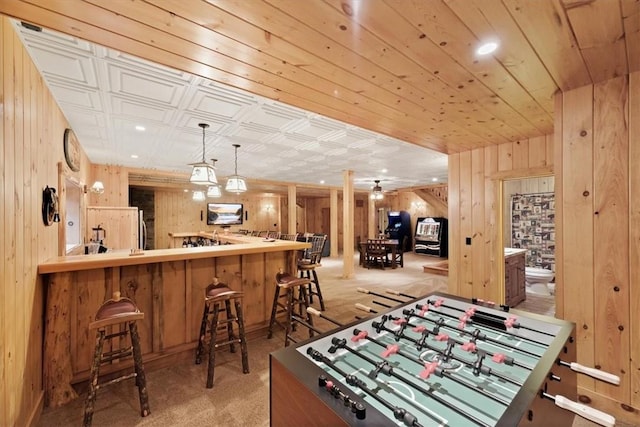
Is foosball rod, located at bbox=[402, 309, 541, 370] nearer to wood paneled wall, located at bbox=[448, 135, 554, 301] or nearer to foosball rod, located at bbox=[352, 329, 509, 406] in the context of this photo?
foosball rod, located at bbox=[352, 329, 509, 406]

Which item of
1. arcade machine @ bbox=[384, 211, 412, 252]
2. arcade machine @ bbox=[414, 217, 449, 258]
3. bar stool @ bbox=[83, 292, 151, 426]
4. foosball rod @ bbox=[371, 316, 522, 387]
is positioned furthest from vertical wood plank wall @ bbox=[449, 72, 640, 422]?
arcade machine @ bbox=[384, 211, 412, 252]

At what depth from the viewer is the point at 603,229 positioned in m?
1.92

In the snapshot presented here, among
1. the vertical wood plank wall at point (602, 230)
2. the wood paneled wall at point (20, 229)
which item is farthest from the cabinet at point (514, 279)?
the wood paneled wall at point (20, 229)

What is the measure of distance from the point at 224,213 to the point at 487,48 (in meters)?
9.66

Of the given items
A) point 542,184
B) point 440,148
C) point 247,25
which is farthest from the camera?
point 542,184

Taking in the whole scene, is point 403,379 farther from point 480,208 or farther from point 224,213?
point 224,213

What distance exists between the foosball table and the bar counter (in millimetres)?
1854

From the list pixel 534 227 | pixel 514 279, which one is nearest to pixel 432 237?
pixel 534 227

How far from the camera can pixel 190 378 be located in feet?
7.54

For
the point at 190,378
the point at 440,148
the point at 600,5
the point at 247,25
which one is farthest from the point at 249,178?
the point at 600,5

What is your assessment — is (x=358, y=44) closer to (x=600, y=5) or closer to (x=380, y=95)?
(x=380, y=95)

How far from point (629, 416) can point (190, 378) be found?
321 centimetres

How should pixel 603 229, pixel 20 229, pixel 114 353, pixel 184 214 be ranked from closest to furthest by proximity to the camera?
pixel 20 229
pixel 603 229
pixel 114 353
pixel 184 214

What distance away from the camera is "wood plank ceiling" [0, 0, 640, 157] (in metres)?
1.21
